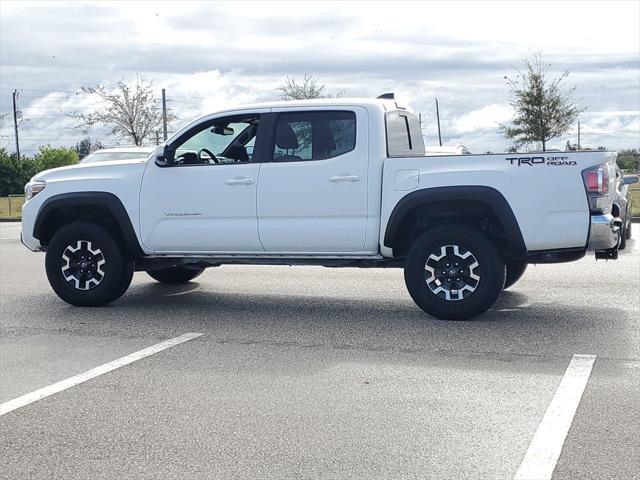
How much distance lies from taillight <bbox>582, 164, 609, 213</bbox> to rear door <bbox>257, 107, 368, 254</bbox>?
6.39 ft

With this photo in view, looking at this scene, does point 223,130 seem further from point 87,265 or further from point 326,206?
point 87,265

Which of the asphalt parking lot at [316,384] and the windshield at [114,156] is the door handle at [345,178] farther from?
the windshield at [114,156]

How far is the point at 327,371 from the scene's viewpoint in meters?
6.81

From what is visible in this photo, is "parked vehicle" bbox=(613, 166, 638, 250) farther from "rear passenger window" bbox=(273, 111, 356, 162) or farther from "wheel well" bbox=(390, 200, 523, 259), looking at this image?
"rear passenger window" bbox=(273, 111, 356, 162)

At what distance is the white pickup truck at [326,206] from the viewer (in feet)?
26.9

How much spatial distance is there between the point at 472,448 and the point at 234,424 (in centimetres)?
138

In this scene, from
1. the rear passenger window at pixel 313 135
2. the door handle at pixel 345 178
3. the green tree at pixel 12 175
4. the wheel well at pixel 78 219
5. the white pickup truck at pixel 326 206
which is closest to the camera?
the white pickup truck at pixel 326 206

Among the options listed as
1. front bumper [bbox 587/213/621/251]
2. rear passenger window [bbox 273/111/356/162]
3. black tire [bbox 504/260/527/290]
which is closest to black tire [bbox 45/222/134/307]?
rear passenger window [bbox 273/111/356/162]

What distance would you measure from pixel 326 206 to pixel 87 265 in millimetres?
2708

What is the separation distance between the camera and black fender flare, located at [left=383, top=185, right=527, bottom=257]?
823 centimetres

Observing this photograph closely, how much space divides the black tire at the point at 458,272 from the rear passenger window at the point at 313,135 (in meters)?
1.18

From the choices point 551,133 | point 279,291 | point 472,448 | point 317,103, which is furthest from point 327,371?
point 551,133

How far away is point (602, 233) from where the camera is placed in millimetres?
8094

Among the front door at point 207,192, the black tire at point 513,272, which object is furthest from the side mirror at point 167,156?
the black tire at point 513,272
